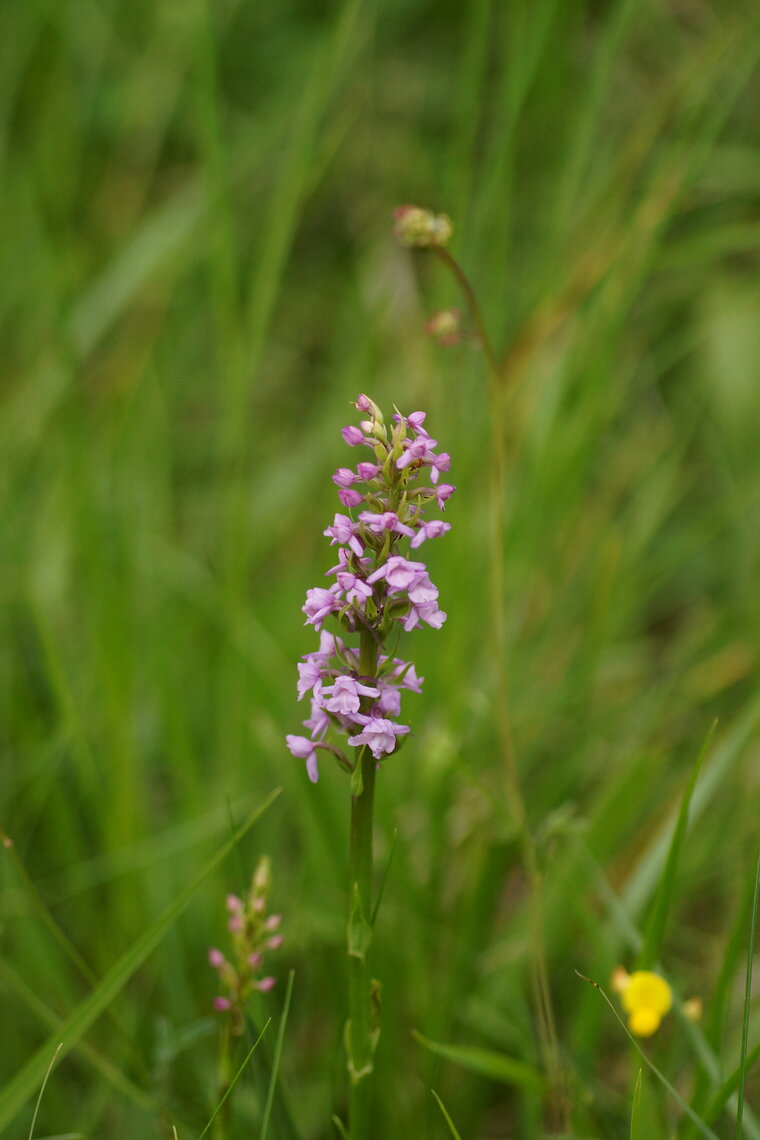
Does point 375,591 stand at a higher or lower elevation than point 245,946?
higher

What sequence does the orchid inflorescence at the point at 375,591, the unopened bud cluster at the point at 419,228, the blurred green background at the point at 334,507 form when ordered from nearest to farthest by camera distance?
the orchid inflorescence at the point at 375,591
the unopened bud cluster at the point at 419,228
the blurred green background at the point at 334,507

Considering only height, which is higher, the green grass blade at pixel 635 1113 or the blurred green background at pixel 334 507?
the blurred green background at pixel 334 507

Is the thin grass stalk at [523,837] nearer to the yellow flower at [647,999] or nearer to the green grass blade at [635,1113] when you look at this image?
the yellow flower at [647,999]

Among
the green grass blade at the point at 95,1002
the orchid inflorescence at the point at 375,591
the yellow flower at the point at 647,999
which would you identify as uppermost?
the orchid inflorescence at the point at 375,591

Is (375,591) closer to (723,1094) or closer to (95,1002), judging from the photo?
(95,1002)

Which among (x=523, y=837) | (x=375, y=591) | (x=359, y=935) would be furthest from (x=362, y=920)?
(x=523, y=837)

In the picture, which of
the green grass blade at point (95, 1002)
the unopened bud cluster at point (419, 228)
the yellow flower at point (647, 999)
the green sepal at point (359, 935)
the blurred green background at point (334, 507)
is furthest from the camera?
the blurred green background at point (334, 507)

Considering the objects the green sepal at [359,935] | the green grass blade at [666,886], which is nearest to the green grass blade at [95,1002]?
the green sepal at [359,935]

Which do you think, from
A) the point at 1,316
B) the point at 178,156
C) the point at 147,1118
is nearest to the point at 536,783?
the point at 147,1118
